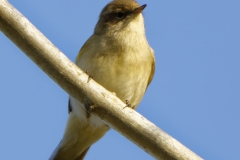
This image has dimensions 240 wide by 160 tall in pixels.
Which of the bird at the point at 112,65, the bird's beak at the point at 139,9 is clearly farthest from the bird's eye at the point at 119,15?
the bird's beak at the point at 139,9

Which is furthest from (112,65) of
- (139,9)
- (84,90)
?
(84,90)

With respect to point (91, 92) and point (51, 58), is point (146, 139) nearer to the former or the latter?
point (91, 92)

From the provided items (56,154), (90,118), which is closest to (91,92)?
(90,118)

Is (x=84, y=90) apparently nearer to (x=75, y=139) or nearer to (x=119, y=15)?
(x=75, y=139)

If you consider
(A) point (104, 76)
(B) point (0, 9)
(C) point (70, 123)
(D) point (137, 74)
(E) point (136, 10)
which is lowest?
(B) point (0, 9)

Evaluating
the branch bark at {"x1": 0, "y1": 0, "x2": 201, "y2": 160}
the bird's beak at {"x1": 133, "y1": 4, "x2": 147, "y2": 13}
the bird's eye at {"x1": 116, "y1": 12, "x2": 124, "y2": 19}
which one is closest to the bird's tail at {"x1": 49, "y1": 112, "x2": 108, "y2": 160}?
the bird's eye at {"x1": 116, "y1": 12, "x2": 124, "y2": 19}

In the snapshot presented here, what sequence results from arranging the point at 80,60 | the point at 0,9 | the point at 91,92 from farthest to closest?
the point at 80,60
the point at 91,92
the point at 0,9

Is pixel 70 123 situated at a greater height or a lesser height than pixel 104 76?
lesser
